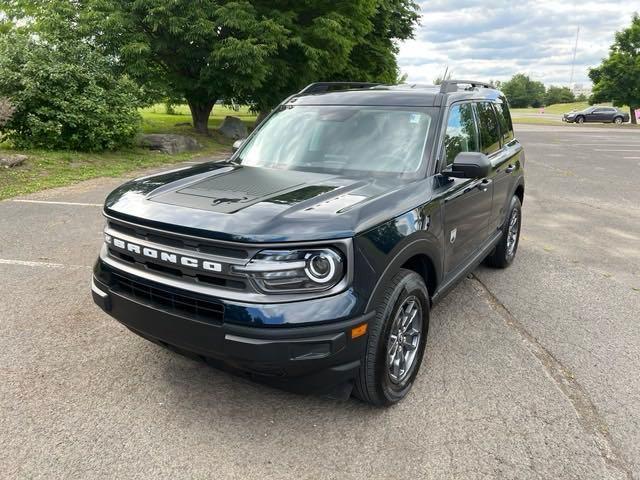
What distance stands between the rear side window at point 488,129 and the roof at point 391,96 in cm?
14

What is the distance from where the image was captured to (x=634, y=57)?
1519 inches

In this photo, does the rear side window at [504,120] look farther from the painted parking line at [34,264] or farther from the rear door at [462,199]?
the painted parking line at [34,264]

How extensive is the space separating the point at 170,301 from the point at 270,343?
0.62 meters

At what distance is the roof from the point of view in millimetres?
3723

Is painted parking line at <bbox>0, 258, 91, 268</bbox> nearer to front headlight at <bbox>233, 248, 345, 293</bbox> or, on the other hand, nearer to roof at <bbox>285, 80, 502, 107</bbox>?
roof at <bbox>285, 80, 502, 107</bbox>

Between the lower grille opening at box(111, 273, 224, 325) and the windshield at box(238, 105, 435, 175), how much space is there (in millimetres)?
1417

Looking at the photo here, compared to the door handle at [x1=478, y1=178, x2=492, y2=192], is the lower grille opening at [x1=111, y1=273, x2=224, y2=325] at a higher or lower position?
lower

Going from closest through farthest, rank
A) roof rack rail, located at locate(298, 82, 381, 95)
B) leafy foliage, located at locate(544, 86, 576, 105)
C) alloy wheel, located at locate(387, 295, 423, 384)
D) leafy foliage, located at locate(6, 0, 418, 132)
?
alloy wheel, located at locate(387, 295, 423, 384), roof rack rail, located at locate(298, 82, 381, 95), leafy foliage, located at locate(6, 0, 418, 132), leafy foliage, located at locate(544, 86, 576, 105)

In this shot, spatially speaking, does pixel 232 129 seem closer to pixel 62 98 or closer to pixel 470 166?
pixel 62 98

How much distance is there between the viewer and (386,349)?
8.85 ft

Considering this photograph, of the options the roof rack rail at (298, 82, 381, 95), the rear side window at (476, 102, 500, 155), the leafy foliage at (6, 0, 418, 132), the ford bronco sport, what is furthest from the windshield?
the leafy foliage at (6, 0, 418, 132)

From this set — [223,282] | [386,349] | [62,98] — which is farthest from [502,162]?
[62,98]

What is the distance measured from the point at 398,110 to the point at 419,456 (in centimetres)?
236

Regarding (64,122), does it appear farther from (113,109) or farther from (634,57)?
(634,57)
